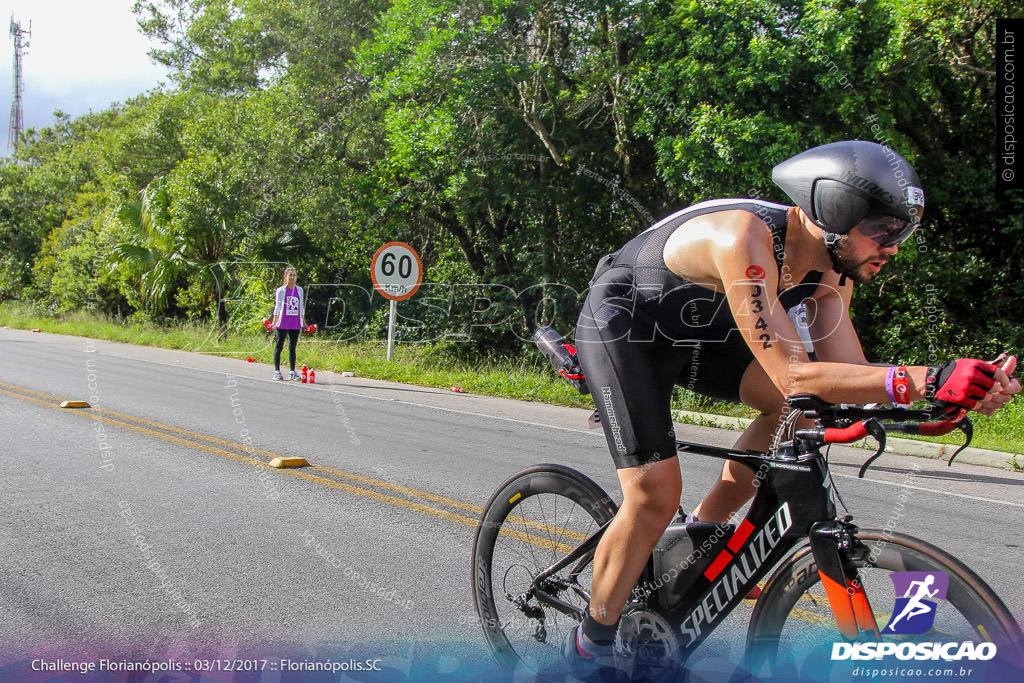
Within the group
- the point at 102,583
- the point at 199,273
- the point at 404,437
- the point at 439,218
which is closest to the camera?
the point at 102,583

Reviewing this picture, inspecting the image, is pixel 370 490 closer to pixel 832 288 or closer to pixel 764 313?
pixel 832 288

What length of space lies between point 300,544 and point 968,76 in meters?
14.5

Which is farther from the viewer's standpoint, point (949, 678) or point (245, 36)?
point (245, 36)

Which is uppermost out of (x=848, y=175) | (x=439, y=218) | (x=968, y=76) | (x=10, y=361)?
(x=968, y=76)

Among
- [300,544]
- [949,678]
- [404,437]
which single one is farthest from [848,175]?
[404,437]

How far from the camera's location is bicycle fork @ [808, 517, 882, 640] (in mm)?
2127

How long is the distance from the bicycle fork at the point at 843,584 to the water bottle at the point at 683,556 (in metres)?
0.37

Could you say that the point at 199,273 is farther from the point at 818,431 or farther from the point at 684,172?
the point at 818,431

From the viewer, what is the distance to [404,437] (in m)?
8.63

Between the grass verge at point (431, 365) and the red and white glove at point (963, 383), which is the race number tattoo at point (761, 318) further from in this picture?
the grass verge at point (431, 365)

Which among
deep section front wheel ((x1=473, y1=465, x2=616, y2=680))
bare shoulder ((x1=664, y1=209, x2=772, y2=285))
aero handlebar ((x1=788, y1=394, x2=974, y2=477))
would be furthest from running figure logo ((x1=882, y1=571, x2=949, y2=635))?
deep section front wheel ((x1=473, y1=465, x2=616, y2=680))

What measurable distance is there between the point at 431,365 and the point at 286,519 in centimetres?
1173

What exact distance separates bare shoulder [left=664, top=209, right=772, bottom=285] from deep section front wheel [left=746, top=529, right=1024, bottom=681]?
80 centimetres

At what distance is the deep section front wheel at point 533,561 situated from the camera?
2.93 m
